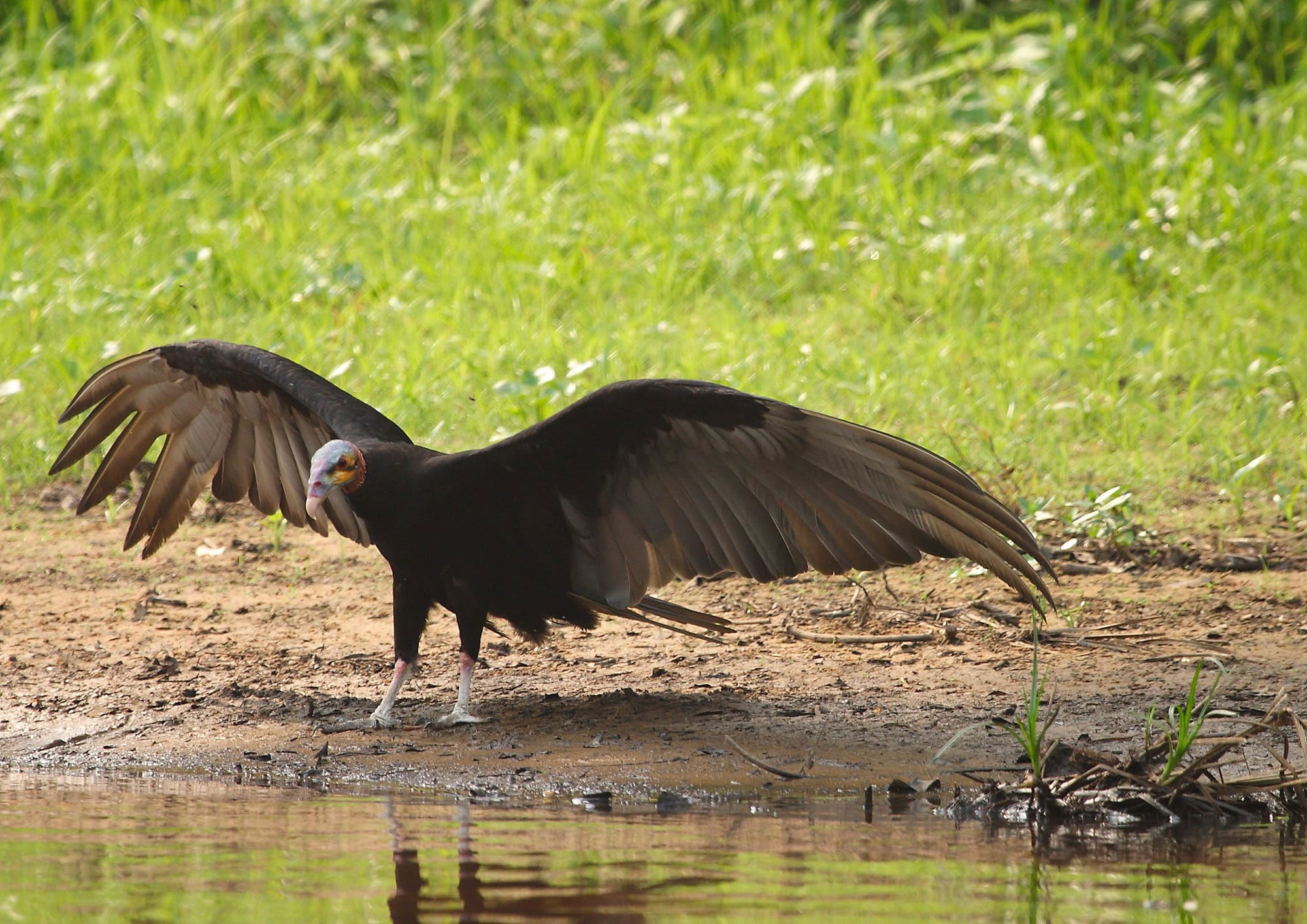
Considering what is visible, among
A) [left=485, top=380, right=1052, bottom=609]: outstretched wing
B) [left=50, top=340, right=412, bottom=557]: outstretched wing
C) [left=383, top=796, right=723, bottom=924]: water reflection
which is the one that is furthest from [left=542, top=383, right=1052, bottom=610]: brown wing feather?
[left=383, top=796, right=723, bottom=924]: water reflection

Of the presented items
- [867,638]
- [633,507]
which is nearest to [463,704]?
[633,507]

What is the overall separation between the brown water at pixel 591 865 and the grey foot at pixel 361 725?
1.82 ft

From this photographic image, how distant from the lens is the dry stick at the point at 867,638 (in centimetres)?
521

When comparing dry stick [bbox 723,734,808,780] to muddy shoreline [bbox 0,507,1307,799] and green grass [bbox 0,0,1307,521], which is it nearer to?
muddy shoreline [bbox 0,507,1307,799]

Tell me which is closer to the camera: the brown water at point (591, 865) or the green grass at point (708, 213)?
the brown water at point (591, 865)

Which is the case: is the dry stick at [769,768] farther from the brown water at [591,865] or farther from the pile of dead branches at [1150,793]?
the pile of dead branches at [1150,793]

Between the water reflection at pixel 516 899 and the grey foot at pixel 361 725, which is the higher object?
the grey foot at pixel 361 725

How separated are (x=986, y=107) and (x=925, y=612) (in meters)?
4.74

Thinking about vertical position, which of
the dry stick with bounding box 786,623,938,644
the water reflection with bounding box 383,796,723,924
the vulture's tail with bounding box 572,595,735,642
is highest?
the vulture's tail with bounding box 572,595,735,642

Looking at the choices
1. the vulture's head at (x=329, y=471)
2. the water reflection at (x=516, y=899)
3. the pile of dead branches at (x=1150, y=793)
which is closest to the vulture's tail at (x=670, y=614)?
the vulture's head at (x=329, y=471)

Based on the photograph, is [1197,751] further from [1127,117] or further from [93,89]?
[93,89]

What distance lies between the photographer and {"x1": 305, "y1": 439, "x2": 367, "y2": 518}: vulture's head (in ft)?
14.9

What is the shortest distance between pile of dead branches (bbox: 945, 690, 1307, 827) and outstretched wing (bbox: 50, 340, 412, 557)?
2.43 meters

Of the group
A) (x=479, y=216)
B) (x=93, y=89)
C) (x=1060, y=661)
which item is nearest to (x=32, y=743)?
(x=1060, y=661)
